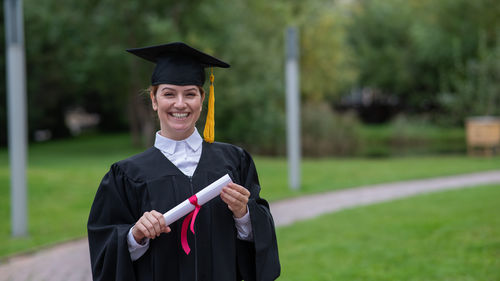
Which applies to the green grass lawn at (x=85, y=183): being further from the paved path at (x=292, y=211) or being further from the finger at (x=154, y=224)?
the finger at (x=154, y=224)

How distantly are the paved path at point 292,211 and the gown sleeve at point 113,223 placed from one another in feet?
11.6

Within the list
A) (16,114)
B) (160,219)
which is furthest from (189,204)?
(16,114)

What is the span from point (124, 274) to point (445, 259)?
430 cm

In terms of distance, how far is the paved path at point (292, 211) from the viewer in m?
6.02

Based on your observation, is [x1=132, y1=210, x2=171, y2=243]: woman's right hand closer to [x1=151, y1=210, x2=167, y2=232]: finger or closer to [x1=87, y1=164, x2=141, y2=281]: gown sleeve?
[x1=151, y1=210, x2=167, y2=232]: finger

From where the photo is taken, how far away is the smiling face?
257 centimetres

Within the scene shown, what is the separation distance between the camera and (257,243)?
2605 millimetres

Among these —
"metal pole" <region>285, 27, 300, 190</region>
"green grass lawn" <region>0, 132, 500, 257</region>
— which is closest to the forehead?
"green grass lawn" <region>0, 132, 500, 257</region>

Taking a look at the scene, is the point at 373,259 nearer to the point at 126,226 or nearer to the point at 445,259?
the point at 445,259

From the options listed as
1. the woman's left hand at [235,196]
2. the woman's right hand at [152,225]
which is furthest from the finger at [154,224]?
A: the woman's left hand at [235,196]

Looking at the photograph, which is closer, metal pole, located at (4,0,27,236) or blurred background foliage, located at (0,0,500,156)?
metal pole, located at (4,0,27,236)

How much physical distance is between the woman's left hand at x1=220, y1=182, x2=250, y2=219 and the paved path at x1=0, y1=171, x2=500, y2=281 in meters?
3.91

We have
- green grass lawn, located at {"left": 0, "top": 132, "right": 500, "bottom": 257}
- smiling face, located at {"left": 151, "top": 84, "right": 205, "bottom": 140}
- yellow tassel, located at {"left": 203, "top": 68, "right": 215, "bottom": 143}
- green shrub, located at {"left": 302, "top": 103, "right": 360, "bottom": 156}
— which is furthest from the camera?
green shrub, located at {"left": 302, "top": 103, "right": 360, "bottom": 156}

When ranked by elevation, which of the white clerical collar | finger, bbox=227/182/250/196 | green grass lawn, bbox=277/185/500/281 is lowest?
green grass lawn, bbox=277/185/500/281
